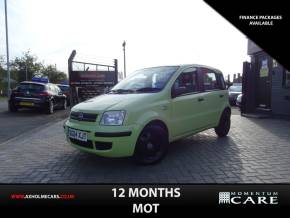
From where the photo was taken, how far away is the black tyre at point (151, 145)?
13.5 ft

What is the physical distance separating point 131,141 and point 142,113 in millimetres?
462

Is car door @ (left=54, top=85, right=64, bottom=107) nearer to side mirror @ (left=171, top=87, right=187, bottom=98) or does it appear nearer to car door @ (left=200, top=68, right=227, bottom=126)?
car door @ (left=200, top=68, right=227, bottom=126)

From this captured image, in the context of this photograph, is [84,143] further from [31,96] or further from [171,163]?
[31,96]

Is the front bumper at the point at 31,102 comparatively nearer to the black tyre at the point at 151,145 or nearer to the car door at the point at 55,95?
the car door at the point at 55,95

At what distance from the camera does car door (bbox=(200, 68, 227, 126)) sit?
5.53 metres

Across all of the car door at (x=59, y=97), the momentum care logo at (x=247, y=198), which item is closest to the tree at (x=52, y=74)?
the car door at (x=59, y=97)

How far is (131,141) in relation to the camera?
3.90 metres

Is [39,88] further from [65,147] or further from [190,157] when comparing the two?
[190,157]

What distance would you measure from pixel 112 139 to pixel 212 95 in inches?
109

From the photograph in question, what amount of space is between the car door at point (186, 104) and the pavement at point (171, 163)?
0.53 meters

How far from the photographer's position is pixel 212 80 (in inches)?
234

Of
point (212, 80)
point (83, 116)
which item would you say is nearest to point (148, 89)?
point (83, 116)

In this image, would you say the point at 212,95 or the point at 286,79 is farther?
the point at 286,79

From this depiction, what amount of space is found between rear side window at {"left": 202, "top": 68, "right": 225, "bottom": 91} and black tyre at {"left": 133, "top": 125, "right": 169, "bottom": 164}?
71.2 inches
